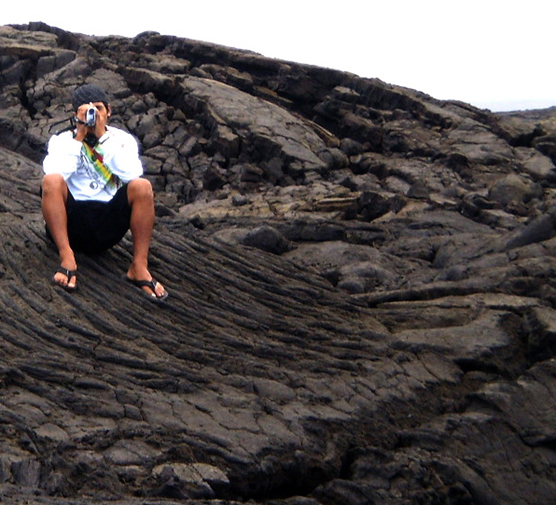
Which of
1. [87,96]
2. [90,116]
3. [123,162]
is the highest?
[87,96]

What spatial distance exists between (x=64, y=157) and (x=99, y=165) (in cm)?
26

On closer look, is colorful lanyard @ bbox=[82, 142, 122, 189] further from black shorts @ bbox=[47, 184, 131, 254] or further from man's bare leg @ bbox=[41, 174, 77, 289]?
man's bare leg @ bbox=[41, 174, 77, 289]

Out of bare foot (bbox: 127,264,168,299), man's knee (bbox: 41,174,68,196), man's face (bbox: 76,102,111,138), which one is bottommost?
bare foot (bbox: 127,264,168,299)

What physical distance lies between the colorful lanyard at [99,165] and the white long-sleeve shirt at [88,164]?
0.02 m

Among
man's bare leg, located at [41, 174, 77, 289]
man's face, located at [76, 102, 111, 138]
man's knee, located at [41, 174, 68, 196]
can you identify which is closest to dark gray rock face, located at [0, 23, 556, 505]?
man's bare leg, located at [41, 174, 77, 289]

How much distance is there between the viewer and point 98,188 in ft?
21.6

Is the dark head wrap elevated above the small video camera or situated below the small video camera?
above

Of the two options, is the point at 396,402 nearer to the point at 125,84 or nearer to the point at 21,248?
the point at 21,248

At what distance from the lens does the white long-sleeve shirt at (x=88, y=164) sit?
255 inches

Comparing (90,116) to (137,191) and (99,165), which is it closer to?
(99,165)

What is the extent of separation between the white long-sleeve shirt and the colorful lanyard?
0.07 ft

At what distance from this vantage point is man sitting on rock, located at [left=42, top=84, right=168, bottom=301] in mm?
6477

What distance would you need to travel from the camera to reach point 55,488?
438 cm

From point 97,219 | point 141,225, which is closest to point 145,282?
point 141,225
